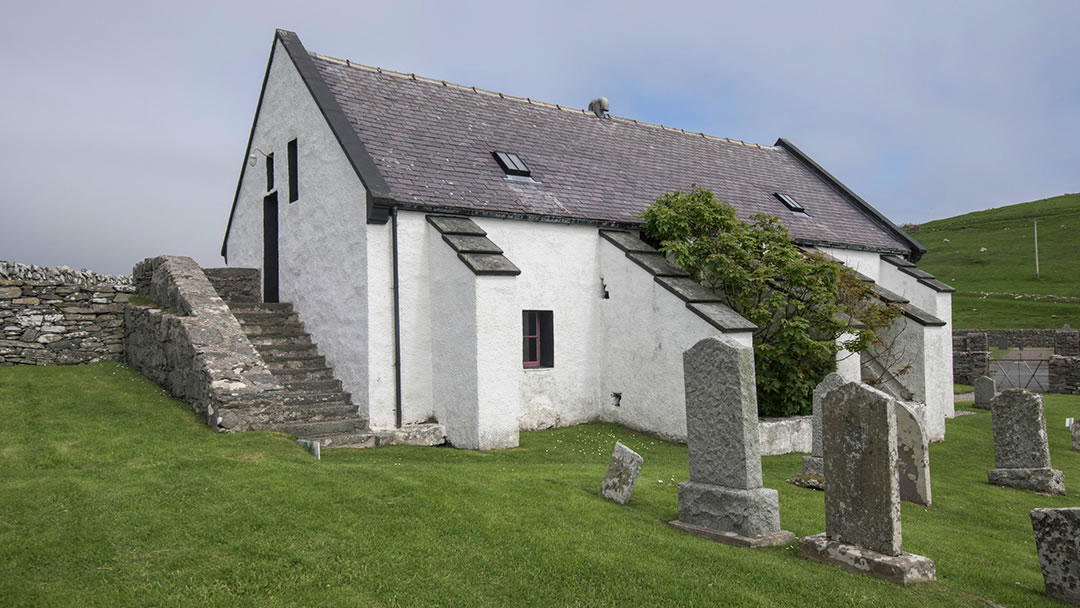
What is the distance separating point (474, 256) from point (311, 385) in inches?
148

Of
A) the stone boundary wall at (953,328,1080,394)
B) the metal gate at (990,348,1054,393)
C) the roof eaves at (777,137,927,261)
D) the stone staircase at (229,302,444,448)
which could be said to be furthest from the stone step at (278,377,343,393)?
the stone boundary wall at (953,328,1080,394)

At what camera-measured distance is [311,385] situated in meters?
12.9

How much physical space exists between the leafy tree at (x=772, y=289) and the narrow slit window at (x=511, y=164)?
2675 millimetres

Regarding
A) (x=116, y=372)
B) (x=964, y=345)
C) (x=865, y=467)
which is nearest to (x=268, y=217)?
(x=116, y=372)

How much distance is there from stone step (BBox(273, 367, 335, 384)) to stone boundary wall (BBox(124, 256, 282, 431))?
977mm

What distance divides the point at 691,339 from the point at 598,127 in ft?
27.8

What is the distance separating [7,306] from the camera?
13.7 metres

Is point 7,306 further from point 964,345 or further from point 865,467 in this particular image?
point 964,345

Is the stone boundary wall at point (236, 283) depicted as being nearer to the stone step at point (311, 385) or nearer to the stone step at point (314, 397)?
the stone step at point (311, 385)

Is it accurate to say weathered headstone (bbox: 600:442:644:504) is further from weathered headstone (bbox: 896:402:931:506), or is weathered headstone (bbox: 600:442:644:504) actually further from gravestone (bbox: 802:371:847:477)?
weathered headstone (bbox: 896:402:931:506)

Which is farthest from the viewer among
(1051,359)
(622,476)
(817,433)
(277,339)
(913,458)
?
(1051,359)

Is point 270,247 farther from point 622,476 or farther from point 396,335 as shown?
point 622,476

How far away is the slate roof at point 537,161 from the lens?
13.7 m

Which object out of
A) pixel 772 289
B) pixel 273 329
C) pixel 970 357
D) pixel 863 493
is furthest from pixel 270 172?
pixel 970 357
